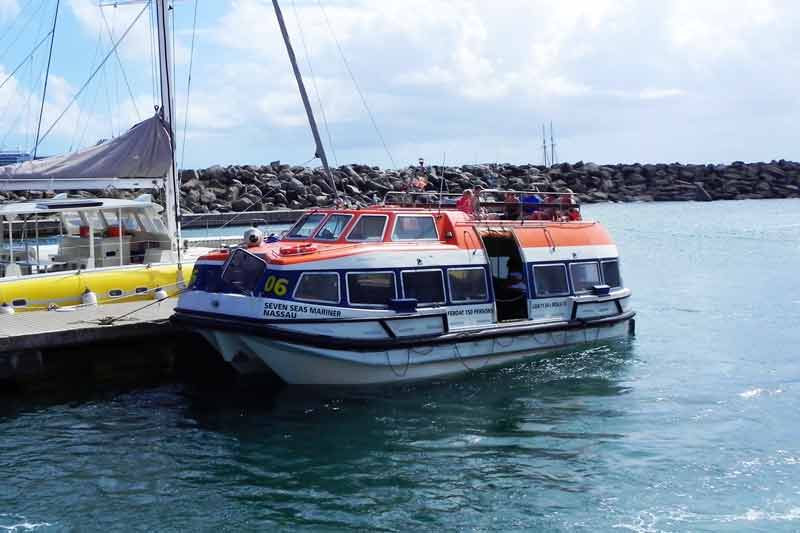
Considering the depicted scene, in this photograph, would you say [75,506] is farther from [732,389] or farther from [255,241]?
[732,389]

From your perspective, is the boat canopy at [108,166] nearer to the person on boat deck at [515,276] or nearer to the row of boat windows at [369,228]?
the row of boat windows at [369,228]

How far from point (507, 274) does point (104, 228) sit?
9.31 m

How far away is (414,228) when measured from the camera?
1678 centimetres

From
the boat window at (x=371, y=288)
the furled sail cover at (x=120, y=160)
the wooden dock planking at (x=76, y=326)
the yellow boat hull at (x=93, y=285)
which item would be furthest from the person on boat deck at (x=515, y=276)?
the furled sail cover at (x=120, y=160)

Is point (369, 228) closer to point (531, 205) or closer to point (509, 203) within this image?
point (509, 203)

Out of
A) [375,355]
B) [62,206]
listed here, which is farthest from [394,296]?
[62,206]

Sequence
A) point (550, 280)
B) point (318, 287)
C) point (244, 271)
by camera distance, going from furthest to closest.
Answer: point (550, 280) → point (244, 271) → point (318, 287)

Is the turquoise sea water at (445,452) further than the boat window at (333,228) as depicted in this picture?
No

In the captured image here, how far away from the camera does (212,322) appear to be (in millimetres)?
14867

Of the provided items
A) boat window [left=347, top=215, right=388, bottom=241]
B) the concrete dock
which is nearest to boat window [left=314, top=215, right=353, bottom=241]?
boat window [left=347, top=215, right=388, bottom=241]

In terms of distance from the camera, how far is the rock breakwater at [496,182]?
62562mm

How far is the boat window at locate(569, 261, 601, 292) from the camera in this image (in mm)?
18641

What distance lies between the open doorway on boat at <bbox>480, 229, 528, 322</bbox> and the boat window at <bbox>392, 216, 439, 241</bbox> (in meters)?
1.31

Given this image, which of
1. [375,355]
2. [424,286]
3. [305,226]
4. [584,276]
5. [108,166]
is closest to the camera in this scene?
[375,355]
